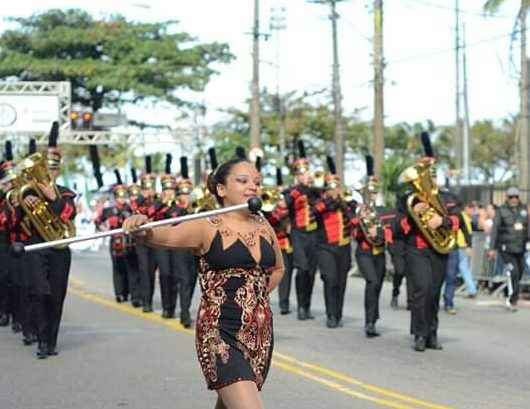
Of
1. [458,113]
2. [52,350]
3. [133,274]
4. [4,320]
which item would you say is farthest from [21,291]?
[458,113]

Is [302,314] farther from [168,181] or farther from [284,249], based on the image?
[168,181]

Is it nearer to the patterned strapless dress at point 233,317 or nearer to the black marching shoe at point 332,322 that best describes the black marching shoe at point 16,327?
the black marching shoe at point 332,322

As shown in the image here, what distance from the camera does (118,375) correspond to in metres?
12.4

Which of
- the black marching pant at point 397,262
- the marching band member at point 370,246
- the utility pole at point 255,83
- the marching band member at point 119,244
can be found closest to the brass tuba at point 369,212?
the marching band member at point 370,246

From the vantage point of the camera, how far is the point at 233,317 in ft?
24.5

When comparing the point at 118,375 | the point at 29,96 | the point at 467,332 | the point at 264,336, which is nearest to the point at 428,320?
the point at 467,332

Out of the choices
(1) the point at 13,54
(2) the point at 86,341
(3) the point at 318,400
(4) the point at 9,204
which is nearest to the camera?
(3) the point at 318,400

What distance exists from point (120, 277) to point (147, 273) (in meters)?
2.16

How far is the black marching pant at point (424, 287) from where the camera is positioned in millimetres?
14414

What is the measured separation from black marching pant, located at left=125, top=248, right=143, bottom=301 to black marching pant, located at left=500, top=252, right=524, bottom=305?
5.34 m

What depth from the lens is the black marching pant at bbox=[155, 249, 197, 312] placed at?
17.4m

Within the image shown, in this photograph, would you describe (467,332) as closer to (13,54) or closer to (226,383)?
(226,383)

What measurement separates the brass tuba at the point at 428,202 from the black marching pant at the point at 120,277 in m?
8.04

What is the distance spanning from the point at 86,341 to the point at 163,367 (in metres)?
2.75
